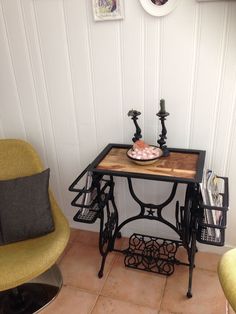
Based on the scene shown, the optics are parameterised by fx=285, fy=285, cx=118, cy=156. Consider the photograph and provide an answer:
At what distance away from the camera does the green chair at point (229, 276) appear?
3.41ft

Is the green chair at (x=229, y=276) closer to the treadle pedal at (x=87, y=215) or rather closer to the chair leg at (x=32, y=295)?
the treadle pedal at (x=87, y=215)

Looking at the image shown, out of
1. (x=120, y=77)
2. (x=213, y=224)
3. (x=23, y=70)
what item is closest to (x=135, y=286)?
(x=213, y=224)

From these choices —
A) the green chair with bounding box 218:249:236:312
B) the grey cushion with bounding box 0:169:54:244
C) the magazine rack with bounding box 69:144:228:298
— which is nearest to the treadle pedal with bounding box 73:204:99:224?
the magazine rack with bounding box 69:144:228:298

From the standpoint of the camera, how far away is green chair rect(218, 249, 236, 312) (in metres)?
1.04

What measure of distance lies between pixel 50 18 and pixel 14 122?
704 millimetres

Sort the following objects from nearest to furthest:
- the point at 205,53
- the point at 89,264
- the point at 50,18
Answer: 1. the point at 205,53
2. the point at 50,18
3. the point at 89,264

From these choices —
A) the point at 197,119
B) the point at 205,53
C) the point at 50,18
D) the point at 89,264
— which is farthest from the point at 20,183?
the point at 205,53

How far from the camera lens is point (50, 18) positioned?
1515 mm

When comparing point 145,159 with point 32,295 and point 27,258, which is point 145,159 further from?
point 32,295

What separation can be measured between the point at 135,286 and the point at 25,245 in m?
0.67

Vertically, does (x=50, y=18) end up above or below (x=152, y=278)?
above

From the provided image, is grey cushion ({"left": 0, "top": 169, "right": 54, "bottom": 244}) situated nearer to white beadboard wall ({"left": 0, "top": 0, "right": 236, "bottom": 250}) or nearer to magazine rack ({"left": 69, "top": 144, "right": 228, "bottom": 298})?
magazine rack ({"left": 69, "top": 144, "right": 228, "bottom": 298})

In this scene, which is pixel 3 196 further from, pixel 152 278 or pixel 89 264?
pixel 152 278

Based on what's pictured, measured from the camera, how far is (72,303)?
158 cm
